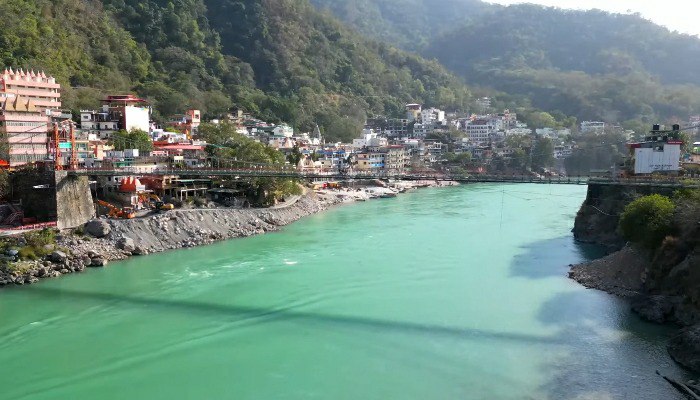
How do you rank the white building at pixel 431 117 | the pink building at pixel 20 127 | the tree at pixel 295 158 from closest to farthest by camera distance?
the pink building at pixel 20 127
the tree at pixel 295 158
the white building at pixel 431 117

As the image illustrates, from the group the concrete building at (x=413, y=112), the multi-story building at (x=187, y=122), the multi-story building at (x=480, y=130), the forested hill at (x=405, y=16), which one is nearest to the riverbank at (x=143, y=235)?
the multi-story building at (x=187, y=122)

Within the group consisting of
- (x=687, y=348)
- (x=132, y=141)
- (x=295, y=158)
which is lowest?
(x=687, y=348)

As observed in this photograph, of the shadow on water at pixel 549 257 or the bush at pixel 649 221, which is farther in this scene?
the shadow on water at pixel 549 257

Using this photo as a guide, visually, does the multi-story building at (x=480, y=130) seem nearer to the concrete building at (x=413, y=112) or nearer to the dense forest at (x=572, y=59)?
the concrete building at (x=413, y=112)

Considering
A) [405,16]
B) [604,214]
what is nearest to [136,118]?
[604,214]

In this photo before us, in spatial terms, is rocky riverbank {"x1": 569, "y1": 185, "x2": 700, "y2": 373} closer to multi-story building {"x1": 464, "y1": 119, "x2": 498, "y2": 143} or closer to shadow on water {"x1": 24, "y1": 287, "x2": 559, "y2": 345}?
shadow on water {"x1": 24, "y1": 287, "x2": 559, "y2": 345}

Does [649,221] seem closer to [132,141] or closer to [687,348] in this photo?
[687,348]
